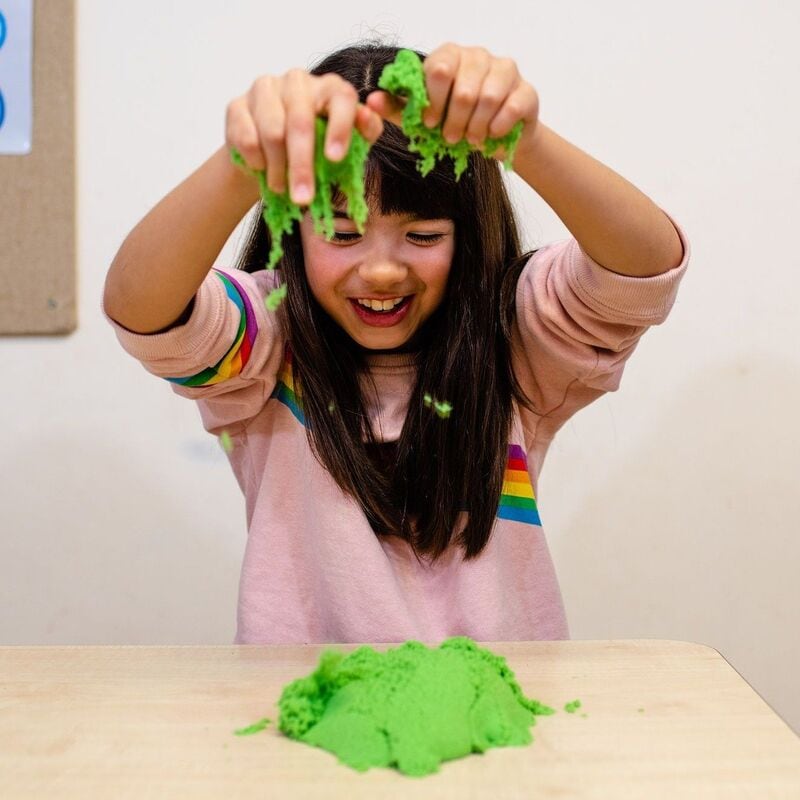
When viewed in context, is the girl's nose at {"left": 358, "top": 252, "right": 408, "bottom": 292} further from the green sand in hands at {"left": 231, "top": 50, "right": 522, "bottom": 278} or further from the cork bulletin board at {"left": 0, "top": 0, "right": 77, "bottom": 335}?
the cork bulletin board at {"left": 0, "top": 0, "right": 77, "bottom": 335}

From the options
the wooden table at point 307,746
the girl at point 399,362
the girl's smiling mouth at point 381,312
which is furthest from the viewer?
the girl's smiling mouth at point 381,312

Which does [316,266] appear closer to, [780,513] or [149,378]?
[149,378]

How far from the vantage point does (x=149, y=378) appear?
1225 millimetres

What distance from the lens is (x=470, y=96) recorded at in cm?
51

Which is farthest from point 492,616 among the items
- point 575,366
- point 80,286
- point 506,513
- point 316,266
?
point 80,286

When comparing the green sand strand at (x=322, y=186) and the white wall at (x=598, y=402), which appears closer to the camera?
the green sand strand at (x=322, y=186)

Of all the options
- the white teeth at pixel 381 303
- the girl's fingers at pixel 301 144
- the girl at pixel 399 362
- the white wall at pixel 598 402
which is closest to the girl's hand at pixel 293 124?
the girl's fingers at pixel 301 144

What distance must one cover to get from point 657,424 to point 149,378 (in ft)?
2.24

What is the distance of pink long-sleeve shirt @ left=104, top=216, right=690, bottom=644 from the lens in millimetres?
727

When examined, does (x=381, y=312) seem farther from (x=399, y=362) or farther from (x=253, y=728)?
(x=253, y=728)

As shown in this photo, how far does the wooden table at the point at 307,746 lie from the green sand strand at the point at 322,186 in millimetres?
272

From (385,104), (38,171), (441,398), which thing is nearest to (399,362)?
(441,398)

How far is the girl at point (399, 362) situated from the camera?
662mm

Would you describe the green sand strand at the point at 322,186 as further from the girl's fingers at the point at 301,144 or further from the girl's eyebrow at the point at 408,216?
the girl's eyebrow at the point at 408,216
